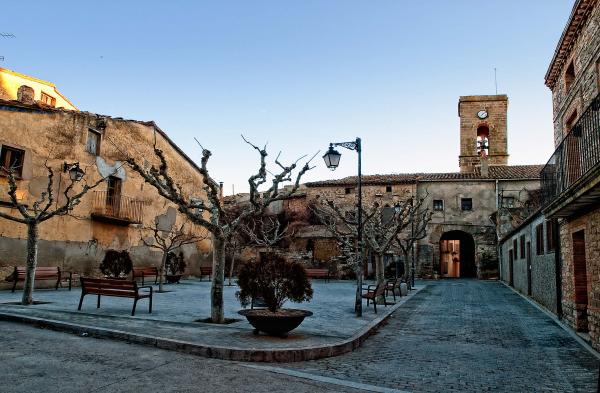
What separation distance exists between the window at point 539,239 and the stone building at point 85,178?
53.4 feet

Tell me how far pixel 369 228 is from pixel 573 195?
41.2 feet

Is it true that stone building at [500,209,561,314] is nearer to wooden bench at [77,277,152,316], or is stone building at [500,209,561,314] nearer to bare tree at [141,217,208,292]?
wooden bench at [77,277,152,316]

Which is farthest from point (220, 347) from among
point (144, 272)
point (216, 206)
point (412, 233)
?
point (412, 233)

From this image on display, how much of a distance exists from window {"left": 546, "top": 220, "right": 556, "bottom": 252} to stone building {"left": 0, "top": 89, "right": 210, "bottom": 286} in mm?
16119

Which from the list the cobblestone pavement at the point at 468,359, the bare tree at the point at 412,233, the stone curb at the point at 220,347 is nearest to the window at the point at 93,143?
the stone curb at the point at 220,347

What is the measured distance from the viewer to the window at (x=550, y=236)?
12.1 meters

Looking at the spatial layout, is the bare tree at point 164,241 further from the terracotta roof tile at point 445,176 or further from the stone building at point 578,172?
the terracotta roof tile at point 445,176

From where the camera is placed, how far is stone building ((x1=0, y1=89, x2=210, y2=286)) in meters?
16.5

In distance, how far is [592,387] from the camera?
5.72 m

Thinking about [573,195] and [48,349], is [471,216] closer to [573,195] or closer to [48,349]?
[573,195]

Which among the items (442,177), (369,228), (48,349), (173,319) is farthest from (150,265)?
(442,177)

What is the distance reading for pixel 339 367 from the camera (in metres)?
6.57

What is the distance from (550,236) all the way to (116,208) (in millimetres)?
17240

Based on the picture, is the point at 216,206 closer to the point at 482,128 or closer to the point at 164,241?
the point at 164,241
